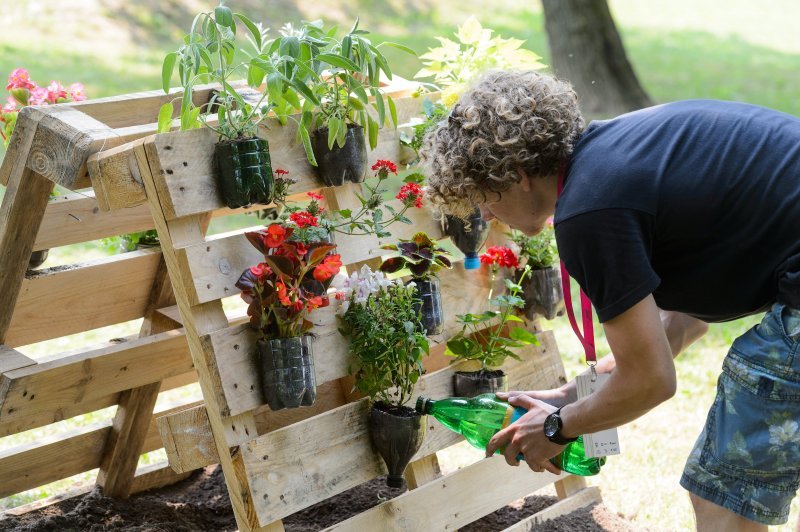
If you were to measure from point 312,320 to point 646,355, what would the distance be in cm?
102

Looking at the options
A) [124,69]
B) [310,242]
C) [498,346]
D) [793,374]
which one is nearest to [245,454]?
[310,242]

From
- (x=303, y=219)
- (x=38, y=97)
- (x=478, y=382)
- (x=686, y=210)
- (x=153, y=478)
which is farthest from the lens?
(x=153, y=478)

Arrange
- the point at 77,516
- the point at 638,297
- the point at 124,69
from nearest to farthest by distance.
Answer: the point at 638,297
the point at 77,516
the point at 124,69

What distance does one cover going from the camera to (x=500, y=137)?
224 centimetres

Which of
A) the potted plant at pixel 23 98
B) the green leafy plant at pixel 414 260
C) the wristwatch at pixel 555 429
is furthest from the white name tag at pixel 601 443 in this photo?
the potted plant at pixel 23 98

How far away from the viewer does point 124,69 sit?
420 inches

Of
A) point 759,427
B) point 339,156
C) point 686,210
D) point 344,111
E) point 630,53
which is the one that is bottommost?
point 759,427

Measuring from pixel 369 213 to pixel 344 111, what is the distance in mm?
371

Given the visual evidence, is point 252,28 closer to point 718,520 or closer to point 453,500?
point 453,500

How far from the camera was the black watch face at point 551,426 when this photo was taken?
2369mm

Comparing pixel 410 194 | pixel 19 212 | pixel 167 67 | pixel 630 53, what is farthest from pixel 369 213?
pixel 630 53

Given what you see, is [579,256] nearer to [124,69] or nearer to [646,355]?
[646,355]

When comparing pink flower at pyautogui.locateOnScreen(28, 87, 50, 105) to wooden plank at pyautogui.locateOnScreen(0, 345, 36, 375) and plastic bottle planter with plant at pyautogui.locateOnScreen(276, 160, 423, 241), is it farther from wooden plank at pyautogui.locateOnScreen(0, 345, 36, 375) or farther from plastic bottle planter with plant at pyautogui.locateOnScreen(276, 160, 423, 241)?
plastic bottle planter with plant at pyautogui.locateOnScreen(276, 160, 423, 241)

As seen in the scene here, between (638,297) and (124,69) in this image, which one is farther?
(124,69)
